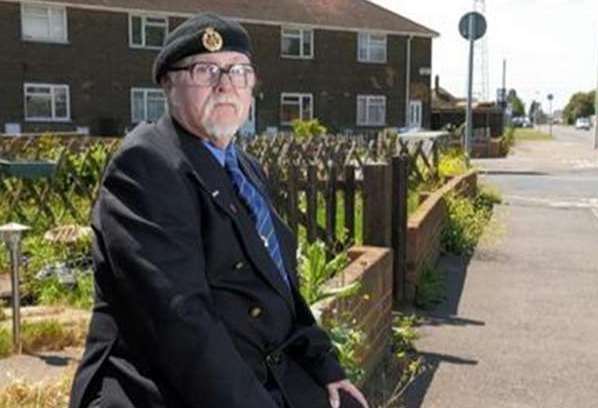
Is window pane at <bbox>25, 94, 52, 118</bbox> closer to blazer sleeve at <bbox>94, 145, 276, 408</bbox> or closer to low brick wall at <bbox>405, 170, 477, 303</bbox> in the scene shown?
low brick wall at <bbox>405, 170, 477, 303</bbox>

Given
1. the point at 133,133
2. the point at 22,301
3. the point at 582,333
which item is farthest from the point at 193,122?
the point at 582,333

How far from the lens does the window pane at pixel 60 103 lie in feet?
93.5

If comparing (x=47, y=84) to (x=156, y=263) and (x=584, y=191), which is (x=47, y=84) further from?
(x=156, y=263)

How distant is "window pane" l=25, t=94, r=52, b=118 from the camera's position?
92.2 feet

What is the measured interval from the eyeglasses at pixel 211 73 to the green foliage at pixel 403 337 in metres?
3.69

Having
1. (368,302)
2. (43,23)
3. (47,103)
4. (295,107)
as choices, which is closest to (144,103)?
(47,103)

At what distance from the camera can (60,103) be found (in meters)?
28.6

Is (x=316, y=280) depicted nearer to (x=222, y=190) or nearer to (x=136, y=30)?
(x=222, y=190)

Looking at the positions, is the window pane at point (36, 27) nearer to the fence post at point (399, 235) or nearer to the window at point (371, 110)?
the window at point (371, 110)

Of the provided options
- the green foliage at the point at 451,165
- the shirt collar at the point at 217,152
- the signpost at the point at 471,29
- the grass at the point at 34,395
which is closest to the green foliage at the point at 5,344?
the grass at the point at 34,395

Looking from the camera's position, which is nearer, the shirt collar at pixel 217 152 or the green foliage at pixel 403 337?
the shirt collar at pixel 217 152

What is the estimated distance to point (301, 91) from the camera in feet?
109

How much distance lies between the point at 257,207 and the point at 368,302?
277 centimetres

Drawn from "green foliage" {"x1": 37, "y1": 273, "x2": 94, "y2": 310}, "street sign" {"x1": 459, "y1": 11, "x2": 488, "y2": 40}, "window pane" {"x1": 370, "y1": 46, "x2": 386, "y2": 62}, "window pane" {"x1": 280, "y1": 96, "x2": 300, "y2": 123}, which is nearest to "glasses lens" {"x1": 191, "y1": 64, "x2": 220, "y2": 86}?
"green foliage" {"x1": 37, "y1": 273, "x2": 94, "y2": 310}
